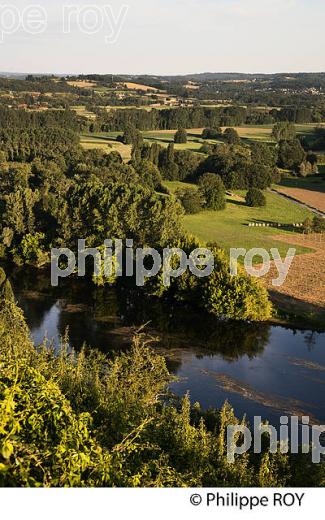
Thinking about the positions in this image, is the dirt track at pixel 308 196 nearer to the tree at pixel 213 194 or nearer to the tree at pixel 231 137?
the tree at pixel 213 194

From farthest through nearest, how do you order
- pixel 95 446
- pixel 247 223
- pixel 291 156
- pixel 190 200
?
1. pixel 291 156
2. pixel 190 200
3. pixel 247 223
4. pixel 95 446

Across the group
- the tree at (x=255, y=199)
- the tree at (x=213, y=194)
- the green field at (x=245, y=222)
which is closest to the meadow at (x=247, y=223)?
the green field at (x=245, y=222)

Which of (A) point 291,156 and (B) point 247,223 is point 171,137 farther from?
(B) point 247,223


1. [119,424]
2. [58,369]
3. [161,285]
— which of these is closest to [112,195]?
[161,285]

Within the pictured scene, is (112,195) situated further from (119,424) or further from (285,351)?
(119,424)

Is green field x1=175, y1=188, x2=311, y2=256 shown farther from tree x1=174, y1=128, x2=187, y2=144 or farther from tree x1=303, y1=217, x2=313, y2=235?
tree x1=174, y1=128, x2=187, y2=144

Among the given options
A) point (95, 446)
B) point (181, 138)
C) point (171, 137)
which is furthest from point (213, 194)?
point (95, 446)

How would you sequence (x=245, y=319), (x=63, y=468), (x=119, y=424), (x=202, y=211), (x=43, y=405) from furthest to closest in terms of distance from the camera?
(x=202, y=211) → (x=245, y=319) → (x=119, y=424) → (x=43, y=405) → (x=63, y=468)

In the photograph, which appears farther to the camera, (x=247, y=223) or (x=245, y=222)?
(x=245, y=222)
